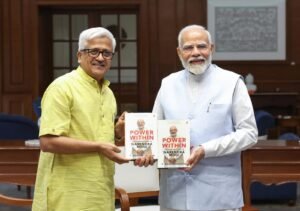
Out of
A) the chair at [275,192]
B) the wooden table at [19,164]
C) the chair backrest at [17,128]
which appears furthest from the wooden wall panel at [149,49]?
the wooden table at [19,164]

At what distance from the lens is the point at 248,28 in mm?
9070

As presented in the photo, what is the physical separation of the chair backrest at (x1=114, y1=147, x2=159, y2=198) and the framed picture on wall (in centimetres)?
583

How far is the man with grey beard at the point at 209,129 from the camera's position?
84.5 inches

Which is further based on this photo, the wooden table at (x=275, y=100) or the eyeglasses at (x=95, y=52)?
the wooden table at (x=275, y=100)

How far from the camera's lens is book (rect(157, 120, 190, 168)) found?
210 cm

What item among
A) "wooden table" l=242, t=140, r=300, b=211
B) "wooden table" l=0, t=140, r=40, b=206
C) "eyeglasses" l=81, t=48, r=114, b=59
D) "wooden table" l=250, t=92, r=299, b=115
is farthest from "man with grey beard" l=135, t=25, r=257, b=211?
"wooden table" l=250, t=92, r=299, b=115

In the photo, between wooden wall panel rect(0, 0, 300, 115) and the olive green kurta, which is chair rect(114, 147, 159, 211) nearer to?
the olive green kurta

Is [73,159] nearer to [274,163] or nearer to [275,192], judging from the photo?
[274,163]

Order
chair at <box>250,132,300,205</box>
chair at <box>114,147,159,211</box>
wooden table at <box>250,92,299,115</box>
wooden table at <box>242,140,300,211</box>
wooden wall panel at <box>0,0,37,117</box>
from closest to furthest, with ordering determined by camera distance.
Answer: chair at <box>114,147,159,211</box> < wooden table at <box>242,140,300,211</box> < chair at <box>250,132,300,205</box> < wooden table at <box>250,92,299,115</box> < wooden wall panel at <box>0,0,37,117</box>

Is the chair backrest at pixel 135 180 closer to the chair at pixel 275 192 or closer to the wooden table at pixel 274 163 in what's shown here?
the wooden table at pixel 274 163

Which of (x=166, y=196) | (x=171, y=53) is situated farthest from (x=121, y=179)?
(x=171, y=53)

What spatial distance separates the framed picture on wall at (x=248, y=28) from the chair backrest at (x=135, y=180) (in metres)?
5.83

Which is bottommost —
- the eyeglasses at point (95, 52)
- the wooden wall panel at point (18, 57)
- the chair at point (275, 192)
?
the chair at point (275, 192)

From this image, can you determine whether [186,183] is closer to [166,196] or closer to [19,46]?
[166,196]
